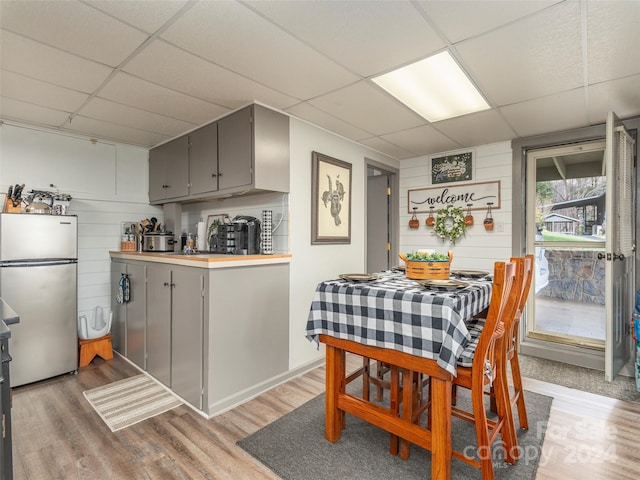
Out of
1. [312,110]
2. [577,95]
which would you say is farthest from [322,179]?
[577,95]

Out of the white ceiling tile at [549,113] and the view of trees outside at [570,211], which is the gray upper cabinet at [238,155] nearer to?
the white ceiling tile at [549,113]

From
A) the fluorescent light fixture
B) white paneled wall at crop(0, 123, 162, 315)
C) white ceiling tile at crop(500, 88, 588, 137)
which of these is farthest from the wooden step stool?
white ceiling tile at crop(500, 88, 588, 137)

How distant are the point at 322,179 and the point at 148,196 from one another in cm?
226

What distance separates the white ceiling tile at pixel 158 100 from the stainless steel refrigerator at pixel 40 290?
4.27 ft

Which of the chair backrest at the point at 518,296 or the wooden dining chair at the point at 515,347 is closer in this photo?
the chair backrest at the point at 518,296

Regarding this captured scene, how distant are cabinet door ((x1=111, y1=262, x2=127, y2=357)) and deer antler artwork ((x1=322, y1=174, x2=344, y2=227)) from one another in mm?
2240

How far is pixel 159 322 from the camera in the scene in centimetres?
294

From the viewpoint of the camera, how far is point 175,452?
6.57 feet

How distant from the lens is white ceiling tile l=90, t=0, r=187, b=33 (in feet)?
5.23

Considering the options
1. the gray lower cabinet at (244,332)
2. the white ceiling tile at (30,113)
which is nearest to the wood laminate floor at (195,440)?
the gray lower cabinet at (244,332)

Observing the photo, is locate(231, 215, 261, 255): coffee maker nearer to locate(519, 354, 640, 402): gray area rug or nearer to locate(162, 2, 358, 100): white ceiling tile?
locate(162, 2, 358, 100): white ceiling tile

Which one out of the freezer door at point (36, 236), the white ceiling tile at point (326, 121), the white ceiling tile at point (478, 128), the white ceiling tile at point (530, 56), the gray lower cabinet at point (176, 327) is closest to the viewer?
the white ceiling tile at point (530, 56)

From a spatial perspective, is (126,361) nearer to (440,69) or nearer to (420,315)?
(420,315)

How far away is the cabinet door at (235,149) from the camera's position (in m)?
2.75
